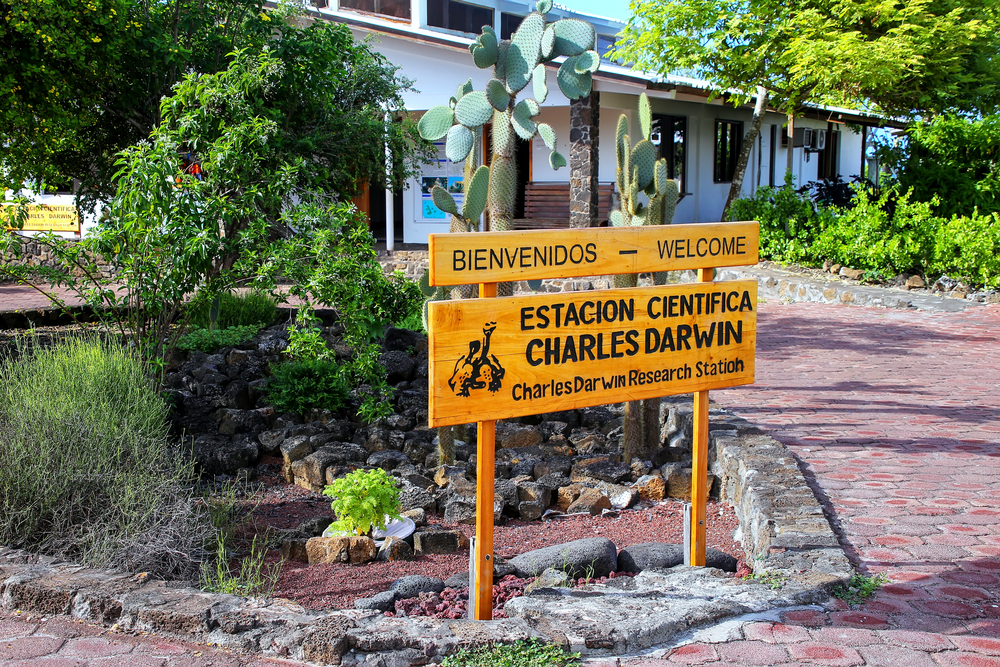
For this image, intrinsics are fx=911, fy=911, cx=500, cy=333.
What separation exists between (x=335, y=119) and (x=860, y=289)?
8523 mm

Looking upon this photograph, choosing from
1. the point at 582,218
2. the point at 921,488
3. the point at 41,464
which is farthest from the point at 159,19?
the point at 582,218

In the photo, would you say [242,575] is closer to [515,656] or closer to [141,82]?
[515,656]

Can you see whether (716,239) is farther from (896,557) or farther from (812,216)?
(812,216)

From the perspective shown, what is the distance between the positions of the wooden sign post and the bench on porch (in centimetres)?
1372

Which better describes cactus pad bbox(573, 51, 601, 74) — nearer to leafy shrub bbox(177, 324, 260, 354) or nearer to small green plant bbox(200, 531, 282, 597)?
small green plant bbox(200, 531, 282, 597)

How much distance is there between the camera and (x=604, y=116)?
1836cm

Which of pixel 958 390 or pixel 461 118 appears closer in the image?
pixel 461 118

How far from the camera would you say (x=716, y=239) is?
13.7 feet

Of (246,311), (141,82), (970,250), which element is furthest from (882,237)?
(141,82)

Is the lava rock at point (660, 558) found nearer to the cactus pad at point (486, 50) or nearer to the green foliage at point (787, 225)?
the cactus pad at point (486, 50)

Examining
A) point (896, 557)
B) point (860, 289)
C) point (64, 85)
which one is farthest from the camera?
point (860, 289)

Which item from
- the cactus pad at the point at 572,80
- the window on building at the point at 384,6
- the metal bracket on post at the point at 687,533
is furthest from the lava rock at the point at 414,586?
the window on building at the point at 384,6

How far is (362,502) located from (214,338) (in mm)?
5209

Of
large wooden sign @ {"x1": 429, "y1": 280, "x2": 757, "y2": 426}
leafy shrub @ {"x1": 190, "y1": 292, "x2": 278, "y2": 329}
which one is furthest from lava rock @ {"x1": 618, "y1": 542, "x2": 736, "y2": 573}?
leafy shrub @ {"x1": 190, "y1": 292, "x2": 278, "y2": 329}
